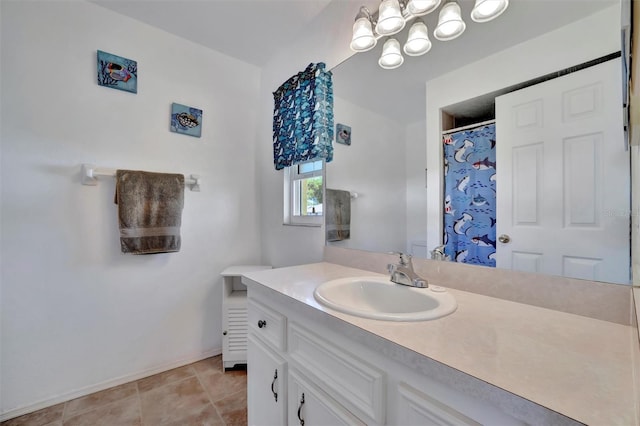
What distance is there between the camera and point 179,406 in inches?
Result: 58.5

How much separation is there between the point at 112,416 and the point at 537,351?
1.97 meters

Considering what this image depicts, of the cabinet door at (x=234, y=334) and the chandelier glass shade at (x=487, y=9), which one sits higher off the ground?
the chandelier glass shade at (x=487, y=9)

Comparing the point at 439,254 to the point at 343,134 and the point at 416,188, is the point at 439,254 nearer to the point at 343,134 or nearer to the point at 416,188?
the point at 416,188

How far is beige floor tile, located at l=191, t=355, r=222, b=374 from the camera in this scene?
1.83 m

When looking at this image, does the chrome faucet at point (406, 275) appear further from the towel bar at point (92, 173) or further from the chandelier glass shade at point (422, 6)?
the towel bar at point (92, 173)

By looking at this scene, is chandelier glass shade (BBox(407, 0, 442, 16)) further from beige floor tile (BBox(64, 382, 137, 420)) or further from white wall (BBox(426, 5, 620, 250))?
beige floor tile (BBox(64, 382, 137, 420))

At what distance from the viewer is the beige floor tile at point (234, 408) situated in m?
1.39

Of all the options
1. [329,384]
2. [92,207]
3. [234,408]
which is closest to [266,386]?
[329,384]

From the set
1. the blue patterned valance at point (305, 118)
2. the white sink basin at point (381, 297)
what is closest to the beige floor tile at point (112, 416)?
the white sink basin at point (381, 297)

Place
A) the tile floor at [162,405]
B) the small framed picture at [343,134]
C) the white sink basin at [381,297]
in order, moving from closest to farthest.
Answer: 1. the white sink basin at [381,297]
2. the tile floor at [162,405]
3. the small framed picture at [343,134]

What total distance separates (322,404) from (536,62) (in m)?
1.20

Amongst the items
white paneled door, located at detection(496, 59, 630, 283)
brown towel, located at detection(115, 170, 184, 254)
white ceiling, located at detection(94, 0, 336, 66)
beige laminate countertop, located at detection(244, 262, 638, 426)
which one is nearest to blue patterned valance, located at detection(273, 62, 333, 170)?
white ceiling, located at detection(94, 0, 336, 66)

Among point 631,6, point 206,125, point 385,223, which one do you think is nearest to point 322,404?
point 385,223

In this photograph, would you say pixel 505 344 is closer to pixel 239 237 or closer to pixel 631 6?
pixel 631 6
